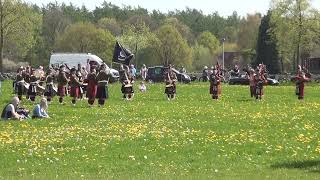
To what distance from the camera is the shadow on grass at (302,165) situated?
1413 cm

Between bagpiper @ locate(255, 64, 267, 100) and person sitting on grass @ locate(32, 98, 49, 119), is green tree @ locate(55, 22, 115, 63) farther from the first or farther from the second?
person sitting on grass @ locate(32, 98, 49, 119)

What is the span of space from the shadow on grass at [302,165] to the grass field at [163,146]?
0.07 ft

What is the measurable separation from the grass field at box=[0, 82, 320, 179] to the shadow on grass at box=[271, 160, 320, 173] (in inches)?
0.8

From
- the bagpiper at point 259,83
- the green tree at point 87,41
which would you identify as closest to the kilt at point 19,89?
the bagpiper at point 259,83

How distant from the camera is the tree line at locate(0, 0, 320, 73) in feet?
301

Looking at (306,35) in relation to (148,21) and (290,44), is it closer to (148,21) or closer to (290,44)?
(290,44)

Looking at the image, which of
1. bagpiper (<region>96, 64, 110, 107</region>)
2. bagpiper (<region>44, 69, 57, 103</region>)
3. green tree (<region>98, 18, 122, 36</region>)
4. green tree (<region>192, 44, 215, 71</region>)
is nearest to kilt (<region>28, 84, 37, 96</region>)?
bagpiper (<region>44, 69, 57, 103</region>)

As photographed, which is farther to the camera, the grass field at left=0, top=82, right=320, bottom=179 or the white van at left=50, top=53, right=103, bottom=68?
the white van at left=50, top=53, right=103, bottom=68

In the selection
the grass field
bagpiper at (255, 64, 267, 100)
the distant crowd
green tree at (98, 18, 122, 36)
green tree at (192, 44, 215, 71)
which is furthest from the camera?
green tree at (98, 18, 122, 36)

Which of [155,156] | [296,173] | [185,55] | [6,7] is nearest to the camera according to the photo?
[296,173]

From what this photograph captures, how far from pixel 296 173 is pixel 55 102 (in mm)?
22834

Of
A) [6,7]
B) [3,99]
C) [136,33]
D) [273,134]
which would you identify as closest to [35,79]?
[3,99]

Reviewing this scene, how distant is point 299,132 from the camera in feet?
66.6

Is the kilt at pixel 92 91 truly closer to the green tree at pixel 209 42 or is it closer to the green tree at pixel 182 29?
the green tree at pixel 182 29
